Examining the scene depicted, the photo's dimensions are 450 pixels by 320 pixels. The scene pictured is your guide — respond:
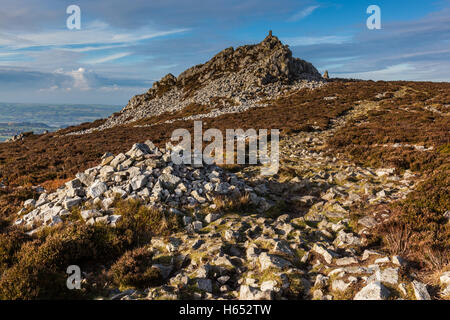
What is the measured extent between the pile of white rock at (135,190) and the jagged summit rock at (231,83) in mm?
35798

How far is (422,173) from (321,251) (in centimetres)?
794

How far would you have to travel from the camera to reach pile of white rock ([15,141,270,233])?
8227 millimetres

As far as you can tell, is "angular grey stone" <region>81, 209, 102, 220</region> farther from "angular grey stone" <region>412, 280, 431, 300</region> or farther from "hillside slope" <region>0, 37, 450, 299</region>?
"angular grey stone" <region>412, 280, 431, 300</region>

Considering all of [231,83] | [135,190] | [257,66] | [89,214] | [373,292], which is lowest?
[373,292]

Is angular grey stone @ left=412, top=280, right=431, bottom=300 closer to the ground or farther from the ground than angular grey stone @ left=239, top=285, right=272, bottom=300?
farther from the ground

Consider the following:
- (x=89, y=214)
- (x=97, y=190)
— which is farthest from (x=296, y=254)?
(x=97, y=190)

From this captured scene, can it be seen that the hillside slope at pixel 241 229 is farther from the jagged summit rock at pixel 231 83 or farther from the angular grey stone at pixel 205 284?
the jagged summit rock at pixel 231 83

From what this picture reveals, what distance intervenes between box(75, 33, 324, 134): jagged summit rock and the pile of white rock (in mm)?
35798

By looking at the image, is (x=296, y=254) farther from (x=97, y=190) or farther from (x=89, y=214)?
(x=97, y=190)

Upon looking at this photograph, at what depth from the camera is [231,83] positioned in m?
65.6

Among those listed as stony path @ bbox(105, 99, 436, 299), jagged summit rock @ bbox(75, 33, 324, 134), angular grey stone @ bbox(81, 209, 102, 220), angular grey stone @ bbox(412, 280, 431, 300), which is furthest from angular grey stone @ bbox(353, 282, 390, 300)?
jagged summit rock @ bbox(75, 33, 324, 134)

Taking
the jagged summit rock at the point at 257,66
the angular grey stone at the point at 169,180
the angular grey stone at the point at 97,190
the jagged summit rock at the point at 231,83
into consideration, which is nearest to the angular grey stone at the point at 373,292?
the angular grey stone at the point at 169,180

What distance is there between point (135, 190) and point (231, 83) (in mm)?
60441

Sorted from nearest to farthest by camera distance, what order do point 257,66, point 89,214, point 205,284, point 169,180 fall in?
point 205,284 → point 89,214 → point 169,180 → point 257,66
